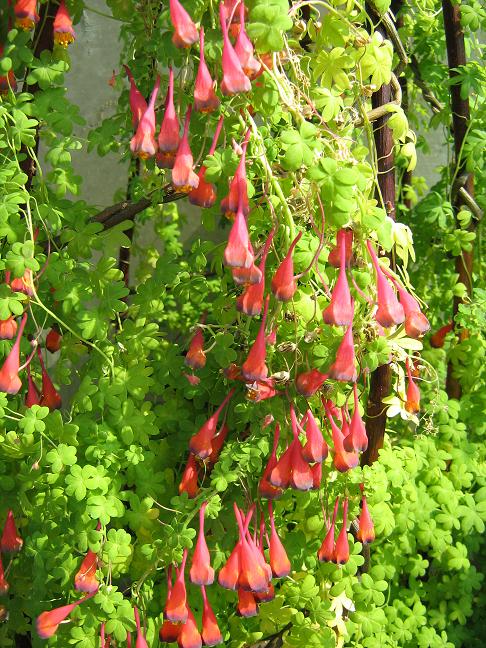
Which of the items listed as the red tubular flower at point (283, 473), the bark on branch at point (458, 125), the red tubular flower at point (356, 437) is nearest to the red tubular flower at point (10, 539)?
the red tubular flower at point (283, 473)

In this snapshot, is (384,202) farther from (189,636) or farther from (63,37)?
(189,636)

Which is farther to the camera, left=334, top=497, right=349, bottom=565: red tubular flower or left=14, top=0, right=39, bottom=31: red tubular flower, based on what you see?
left=334, top=497, right=349, bottom=565: red tubular flower

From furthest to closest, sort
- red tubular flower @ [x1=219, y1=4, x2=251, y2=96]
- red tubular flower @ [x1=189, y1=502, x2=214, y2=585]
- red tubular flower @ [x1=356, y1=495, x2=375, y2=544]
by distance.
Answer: red tubular flower @ [x1=356, y1=495, x2=375, y2=544] → red tubular flower @ [x1=189, y1=502, x2=214, y2=585] → red tubular flower @ [x1=219, y1=4, x2=251, y2=96]

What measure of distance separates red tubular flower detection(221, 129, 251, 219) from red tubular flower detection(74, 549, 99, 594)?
0.64 m

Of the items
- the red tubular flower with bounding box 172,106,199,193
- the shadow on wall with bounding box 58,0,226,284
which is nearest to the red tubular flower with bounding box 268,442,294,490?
the red tubular flower with bounding box 172,106,199,193

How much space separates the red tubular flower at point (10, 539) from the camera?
1568mm

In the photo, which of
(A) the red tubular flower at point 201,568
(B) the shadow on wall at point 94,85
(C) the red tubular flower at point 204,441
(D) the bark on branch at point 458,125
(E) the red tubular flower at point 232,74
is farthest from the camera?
(B) the shadow on wall at point 94,85

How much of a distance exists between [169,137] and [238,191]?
0.41 ft

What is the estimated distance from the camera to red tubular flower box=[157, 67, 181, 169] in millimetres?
1205

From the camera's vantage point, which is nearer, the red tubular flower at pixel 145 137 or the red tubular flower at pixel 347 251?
the red tubular flower at pixel 145 137

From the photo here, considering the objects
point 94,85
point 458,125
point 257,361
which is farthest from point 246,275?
point 94,85

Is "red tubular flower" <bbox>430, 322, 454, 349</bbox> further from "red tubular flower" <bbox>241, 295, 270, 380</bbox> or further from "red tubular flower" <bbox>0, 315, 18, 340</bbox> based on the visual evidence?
"red tubular flower" <bbox>0, 315, 18, 340</bbox>

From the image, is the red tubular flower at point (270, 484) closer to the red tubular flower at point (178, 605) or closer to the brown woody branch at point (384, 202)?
the red tubular flower at point (178, 605)

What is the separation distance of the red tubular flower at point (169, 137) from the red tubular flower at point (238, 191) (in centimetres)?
9
